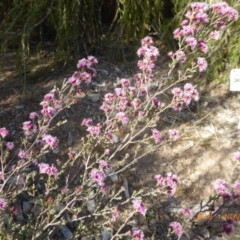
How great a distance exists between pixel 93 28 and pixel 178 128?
3.73ft

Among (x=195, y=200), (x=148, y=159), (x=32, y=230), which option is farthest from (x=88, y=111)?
(x=32, y=230)

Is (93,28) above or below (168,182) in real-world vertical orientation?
below

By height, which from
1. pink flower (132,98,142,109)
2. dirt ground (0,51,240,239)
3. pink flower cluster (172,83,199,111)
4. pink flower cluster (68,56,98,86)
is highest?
pink flower cluster (68,56,98,86)

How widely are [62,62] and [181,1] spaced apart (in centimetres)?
102

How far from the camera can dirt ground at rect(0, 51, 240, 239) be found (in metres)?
2.64

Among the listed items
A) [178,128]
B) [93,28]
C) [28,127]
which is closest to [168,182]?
[28,127]

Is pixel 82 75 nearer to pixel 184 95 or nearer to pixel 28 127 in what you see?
pixel 28 127

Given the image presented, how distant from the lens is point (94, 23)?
3.77 meters

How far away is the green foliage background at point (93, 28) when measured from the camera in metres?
3.26

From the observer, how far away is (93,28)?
3652 millimetres

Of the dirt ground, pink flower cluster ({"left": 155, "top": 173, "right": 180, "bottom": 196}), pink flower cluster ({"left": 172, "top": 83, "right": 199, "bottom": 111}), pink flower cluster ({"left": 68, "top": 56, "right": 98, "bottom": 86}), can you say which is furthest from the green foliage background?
pink flower cluster ({"left": 155, "top": 173, "right": 180, "bottom": 196})

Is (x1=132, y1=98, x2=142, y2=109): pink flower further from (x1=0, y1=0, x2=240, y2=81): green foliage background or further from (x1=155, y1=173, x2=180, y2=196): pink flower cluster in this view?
(x1=0, y1=0, x2=240, y2=81): green foliage background

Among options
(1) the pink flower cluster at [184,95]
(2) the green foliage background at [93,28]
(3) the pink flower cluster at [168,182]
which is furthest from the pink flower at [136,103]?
(2) the green foliage background at [93,28]

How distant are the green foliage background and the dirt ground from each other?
0.50ft
